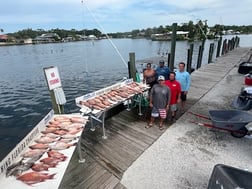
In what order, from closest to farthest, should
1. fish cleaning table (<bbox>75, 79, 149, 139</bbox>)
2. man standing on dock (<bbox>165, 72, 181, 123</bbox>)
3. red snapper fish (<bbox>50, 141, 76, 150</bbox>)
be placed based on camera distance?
red snapper fish (<bbox>50, 141, 76, 150</bbox>)
fish cleaning table (<bbox>75, 79, 149, 139</bbox>)
man standing on dock (<bbox>165, 72, 181, 123</bbox>)

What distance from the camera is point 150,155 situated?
→ 382 cm

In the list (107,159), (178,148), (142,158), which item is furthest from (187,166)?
(107,159)

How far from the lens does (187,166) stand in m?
3.48

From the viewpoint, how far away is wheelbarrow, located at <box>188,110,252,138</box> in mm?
4039

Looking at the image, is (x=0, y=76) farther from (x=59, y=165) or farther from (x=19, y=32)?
(x=19, y=32)

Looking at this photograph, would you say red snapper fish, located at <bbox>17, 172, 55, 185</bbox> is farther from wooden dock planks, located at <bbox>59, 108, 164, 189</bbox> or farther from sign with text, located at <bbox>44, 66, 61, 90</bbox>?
sign with text, located at <bbox>44, 66, 61, 90</bbox>

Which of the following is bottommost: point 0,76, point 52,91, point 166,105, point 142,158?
point 0,76

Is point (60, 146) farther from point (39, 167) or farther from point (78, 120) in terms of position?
point (78, 120)

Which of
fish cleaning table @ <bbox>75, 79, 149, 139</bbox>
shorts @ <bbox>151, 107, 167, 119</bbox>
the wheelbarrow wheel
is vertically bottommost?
the wheelbarrow wheel

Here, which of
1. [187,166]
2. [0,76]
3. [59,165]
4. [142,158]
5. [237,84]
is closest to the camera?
[59,165]

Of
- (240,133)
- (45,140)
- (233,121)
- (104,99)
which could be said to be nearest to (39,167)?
(45,140)

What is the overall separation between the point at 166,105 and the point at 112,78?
579 inches

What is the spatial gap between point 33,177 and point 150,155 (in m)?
2.34

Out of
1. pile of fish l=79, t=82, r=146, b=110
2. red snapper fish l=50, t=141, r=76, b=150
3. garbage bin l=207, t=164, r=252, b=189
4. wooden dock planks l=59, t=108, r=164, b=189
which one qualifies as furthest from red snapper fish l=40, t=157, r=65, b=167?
garbage bin l=207, t=164, r=252, b=189
